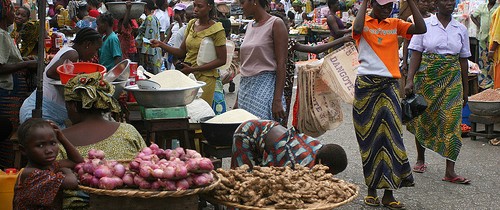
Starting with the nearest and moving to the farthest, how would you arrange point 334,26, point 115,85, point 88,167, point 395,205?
point 88,167 < point 115,85 < point 395,205 < point 334,26

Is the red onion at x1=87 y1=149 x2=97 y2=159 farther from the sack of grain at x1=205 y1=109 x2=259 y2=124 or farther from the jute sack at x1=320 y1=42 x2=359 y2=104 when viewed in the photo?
the jute sack at x1=320 y1=42 x2=359 y2=104

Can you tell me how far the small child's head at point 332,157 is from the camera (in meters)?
4.82

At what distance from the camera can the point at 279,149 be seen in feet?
16.1

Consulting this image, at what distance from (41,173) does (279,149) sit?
1.48 metres

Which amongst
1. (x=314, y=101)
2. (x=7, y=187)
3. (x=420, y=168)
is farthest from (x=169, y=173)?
(x=420, y=168)

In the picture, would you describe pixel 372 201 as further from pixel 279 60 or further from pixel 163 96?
pixel 163 96

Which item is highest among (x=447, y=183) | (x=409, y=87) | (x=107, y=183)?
(x=107, y=183)

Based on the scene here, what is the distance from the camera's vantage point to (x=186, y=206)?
397 cm

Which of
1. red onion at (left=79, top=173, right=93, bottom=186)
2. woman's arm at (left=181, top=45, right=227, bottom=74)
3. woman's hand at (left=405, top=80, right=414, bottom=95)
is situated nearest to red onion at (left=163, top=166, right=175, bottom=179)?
red onion at (left=79, top=173, right=93, bottom=186)

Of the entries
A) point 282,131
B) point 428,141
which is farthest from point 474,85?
point 282,131

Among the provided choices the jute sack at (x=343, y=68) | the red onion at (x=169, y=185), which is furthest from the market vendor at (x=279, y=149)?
the jute sack at (x=343, y=68)

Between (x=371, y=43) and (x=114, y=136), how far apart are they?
258 cm

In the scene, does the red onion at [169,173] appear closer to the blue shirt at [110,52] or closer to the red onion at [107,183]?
the red onion at [107,183]

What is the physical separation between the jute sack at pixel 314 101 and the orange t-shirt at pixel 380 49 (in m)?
1.25
